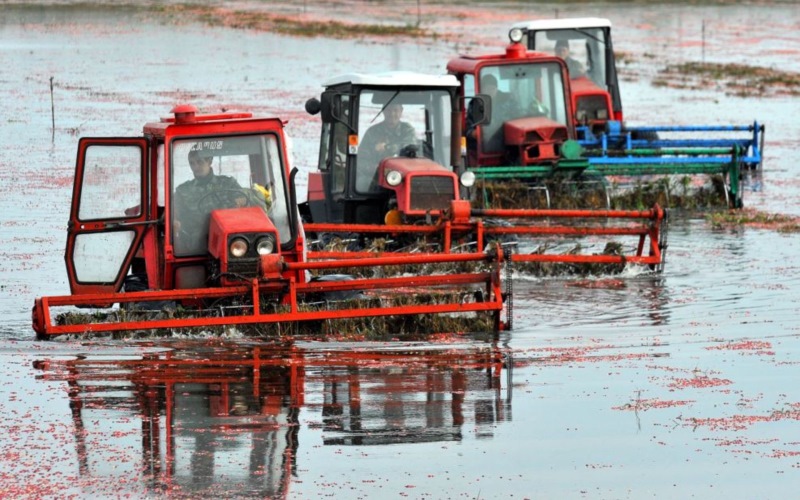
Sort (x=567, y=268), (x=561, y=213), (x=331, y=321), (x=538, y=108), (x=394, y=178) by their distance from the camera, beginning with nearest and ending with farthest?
(x=331, y=321) → (x=561, y=213) → (x=567, y=268) → (x=394, y=178) → (x=538, y=108)

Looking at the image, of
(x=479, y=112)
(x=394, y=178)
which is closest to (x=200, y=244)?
(x=394, y=178)

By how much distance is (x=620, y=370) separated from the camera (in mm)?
11523

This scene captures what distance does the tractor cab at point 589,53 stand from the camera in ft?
80.5

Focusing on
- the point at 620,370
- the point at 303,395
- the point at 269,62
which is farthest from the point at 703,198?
the point at 269,62

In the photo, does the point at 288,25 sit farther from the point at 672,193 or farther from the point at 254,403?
the point at 254,403

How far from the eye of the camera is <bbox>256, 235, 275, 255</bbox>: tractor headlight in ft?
40.1

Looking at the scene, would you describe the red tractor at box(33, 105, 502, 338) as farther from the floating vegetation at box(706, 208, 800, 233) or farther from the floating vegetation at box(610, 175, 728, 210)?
the floating vegetation at box(610, 175, 728, 210)

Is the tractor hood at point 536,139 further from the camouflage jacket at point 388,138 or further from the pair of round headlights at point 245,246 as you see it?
the pair of round headlights at point 245,246

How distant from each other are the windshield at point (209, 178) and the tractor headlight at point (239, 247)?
609 millimetres

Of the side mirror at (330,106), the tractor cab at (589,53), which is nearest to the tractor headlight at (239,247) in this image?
the side mirror at (330,106)

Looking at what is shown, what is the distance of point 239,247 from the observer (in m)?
12.1

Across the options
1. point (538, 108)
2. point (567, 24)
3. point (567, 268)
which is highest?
point (567, 24)

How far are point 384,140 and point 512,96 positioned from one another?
17.4 feet

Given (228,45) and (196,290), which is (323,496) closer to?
(196,290)
